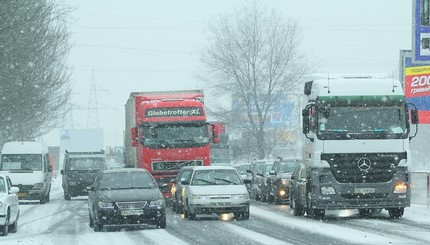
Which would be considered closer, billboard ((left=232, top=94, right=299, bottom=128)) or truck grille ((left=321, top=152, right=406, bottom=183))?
truck grille ((left=321, top=152, right=406, bottom=183))

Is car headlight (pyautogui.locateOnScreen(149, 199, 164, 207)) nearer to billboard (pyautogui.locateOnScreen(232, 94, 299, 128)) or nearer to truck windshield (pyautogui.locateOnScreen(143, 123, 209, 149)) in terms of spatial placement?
truck windshield (pyautogui.locateOnScreen(143, 123, 209, 149))

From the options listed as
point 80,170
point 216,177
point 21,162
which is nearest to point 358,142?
→ point 216,177

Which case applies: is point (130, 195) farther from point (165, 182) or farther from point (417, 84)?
point (417, 84)

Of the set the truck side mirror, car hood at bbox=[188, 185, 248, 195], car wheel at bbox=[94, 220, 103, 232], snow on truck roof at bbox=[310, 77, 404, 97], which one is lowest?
car wheel at bbox=[94, 220, 103, 232]

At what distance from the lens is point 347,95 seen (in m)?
26.7

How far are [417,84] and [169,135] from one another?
11.8m

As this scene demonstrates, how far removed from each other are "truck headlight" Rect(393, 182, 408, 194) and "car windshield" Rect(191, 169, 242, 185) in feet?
15.6

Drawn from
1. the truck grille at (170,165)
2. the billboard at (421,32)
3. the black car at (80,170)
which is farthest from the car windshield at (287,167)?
the black car at (80,170)

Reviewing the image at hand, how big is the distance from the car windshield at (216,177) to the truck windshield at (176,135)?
563 cm

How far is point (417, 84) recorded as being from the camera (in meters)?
42.8

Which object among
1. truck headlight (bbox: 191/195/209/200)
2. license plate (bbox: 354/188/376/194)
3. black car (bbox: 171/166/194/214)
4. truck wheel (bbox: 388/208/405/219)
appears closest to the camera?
license plate (bbox: 354/188/376/194)

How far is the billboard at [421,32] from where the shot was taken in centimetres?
3006

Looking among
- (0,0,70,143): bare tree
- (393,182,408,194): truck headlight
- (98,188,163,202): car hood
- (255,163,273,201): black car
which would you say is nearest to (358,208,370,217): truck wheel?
(393,182,408,194): truck headlight

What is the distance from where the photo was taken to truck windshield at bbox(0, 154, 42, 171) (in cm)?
4462
